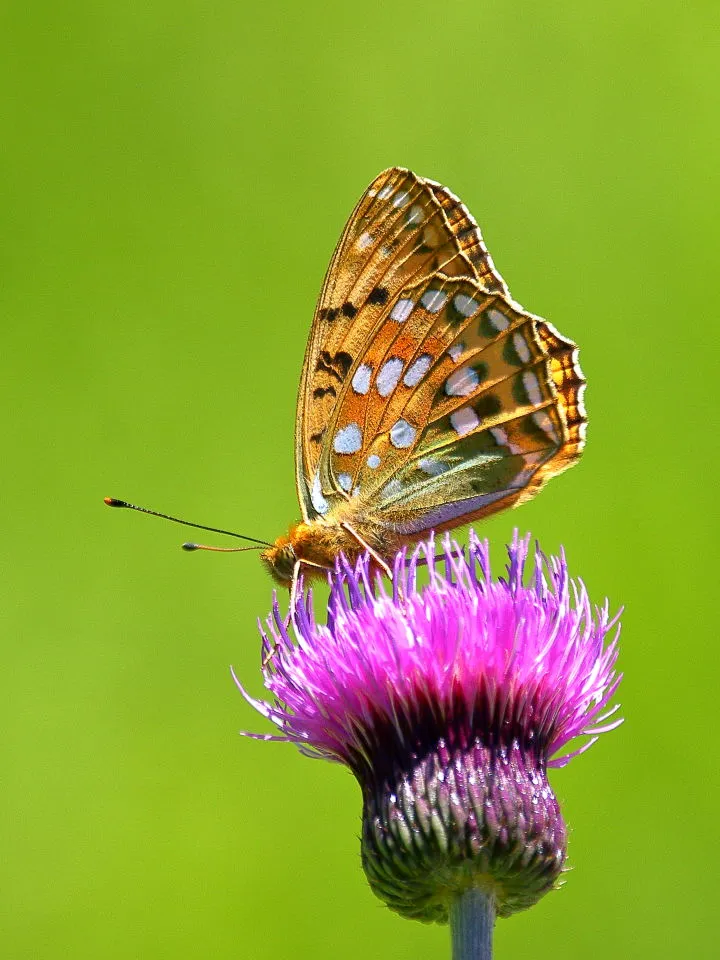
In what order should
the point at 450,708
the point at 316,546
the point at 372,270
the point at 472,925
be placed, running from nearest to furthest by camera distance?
the point at 472,925 < the point at 450,708 < the point at 316,546 < the point at 372,270

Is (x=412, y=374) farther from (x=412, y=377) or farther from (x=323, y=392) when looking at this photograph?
(x=323, y=392)

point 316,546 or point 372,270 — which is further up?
point 372,270

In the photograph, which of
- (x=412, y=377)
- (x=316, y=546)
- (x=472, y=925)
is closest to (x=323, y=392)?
(x=412, y=377)

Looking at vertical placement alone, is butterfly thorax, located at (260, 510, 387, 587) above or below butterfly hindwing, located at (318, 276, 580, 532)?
below

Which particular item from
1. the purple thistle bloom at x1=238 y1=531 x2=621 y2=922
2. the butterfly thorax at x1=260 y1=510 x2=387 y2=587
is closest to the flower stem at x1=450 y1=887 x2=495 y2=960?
the purple thistle bloom at x1=238 y1=531 x2=621 y2=922

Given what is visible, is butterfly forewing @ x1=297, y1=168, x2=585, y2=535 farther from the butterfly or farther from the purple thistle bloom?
the purple thistle bloom

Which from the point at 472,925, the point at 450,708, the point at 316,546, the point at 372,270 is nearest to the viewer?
the point at 472,925

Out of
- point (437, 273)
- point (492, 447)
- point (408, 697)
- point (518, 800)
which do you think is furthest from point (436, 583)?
point (437, 273)

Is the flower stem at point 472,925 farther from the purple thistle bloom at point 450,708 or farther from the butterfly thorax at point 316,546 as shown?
the butterfly thorax at point 316,546
